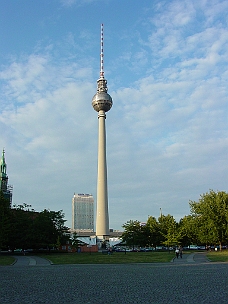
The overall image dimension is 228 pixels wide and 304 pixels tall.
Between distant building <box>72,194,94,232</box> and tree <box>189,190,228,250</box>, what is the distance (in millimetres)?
117046

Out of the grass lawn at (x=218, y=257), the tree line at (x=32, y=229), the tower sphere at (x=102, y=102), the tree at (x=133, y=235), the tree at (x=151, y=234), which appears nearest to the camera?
the grass lawn at (x=218, y=257)

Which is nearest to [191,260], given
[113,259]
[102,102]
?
[113,259]

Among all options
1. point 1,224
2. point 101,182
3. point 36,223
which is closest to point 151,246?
point 101,182

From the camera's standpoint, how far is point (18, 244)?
64.5m

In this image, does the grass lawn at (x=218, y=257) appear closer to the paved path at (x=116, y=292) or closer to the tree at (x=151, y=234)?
the paved path at (x=116, y=292)

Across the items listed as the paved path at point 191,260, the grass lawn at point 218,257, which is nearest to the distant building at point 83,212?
the grass lawn at point 218,257

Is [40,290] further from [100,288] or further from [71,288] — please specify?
[100,288]

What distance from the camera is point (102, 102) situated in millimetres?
121188

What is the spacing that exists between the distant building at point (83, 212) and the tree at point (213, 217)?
117 m

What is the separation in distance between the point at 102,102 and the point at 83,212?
268ft

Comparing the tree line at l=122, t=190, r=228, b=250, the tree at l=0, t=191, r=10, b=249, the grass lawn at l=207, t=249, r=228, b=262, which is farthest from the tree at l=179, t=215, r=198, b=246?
the tree at l=0, t=191, r=10, b=249

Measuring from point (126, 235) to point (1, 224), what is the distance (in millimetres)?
34338

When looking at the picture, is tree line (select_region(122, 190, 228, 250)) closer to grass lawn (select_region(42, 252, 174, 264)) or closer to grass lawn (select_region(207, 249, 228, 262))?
grass lawn (select_region(207, 249, 228, 262))

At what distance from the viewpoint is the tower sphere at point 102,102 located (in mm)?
121250
